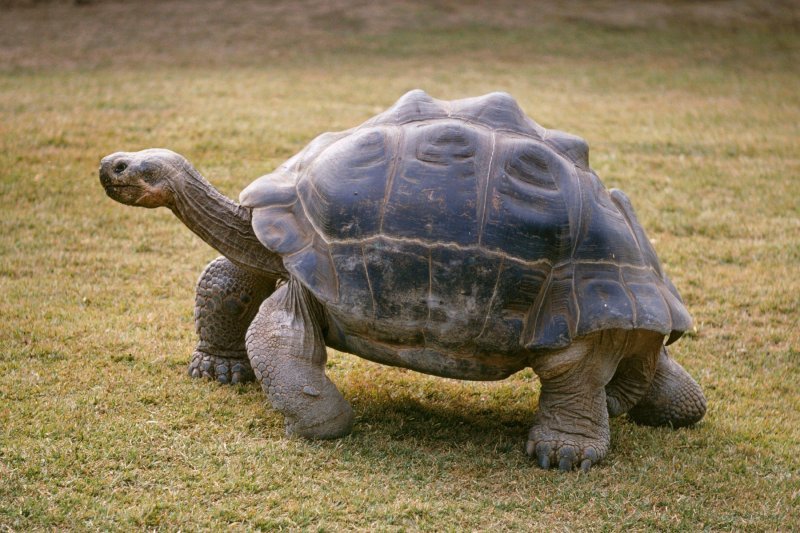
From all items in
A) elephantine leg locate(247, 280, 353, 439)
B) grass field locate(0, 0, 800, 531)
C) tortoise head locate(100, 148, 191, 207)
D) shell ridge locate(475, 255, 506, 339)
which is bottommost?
grass field locate(0, 0, 800, 531)

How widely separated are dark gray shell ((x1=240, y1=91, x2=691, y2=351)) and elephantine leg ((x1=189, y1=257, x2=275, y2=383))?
599 millimetres

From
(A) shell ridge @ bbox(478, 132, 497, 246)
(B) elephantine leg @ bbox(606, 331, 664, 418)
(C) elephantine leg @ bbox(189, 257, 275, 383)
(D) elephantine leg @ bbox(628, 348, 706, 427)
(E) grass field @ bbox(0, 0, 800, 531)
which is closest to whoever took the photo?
(E) grass field @ bbox(0, 0, 800, 531)

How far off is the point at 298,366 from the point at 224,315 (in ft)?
2.45

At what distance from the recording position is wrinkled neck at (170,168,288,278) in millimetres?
4242

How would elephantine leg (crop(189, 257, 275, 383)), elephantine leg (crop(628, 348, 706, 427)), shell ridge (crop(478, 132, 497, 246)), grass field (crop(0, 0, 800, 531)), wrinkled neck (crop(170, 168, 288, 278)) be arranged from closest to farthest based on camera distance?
grass field (crop(0, 0, 800, 531))
shell ridge (crop(478, 132, 497, 246))
wrinkled neck (crop(170, 168, 288, 278))
elephantine leg (crop(628, 348, 706, 427))
elephantine leg (crop(189, 257, 275, 383))

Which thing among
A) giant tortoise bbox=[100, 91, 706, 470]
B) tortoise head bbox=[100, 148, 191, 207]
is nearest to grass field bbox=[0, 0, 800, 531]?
giant tortoise bbox=[100, 91, 706, 470]

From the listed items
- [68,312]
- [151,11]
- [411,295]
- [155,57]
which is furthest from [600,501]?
[151,11]

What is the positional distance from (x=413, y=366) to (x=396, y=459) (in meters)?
0.40

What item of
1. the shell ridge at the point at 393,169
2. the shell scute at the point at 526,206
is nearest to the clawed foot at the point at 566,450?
the shell scute at the point at 526,206

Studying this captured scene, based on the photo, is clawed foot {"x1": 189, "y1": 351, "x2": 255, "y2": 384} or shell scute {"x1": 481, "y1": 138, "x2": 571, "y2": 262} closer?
shell scute {"x1": 481, "y1": 138, "x2": 571, "y2": 262}

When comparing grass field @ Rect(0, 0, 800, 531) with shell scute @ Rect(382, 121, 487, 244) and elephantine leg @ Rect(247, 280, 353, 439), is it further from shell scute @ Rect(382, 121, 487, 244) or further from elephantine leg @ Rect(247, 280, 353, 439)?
shell scute @ Rect(382, 121, 487, 244)

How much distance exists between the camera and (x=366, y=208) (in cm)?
383

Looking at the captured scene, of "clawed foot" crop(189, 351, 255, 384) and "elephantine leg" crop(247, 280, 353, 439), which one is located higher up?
"elephantine leg" crop(247, 280, 353, 439)

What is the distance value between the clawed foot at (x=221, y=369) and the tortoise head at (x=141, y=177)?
824mm
